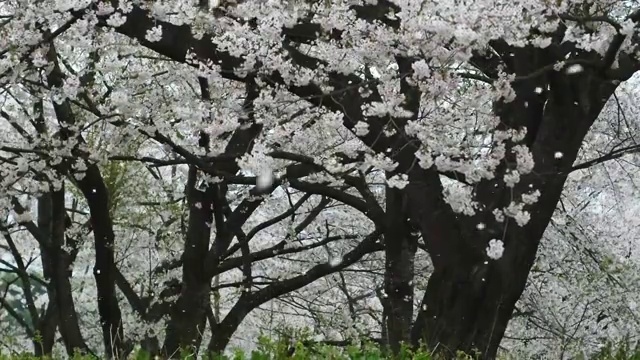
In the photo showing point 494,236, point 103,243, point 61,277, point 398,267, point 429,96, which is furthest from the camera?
point 61,277

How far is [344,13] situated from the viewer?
301 inches

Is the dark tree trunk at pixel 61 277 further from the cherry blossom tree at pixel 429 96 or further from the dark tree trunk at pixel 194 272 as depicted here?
the cherry blossom tree at pixel 429 96

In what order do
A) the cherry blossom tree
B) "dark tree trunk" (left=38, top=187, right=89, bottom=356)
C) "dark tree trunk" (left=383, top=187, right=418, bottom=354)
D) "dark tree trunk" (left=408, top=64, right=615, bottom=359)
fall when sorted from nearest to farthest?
1. the cherry blossom tree
2. "dark tree trunk" (left=408, top=64, right=615, bottom=359)
3. "dark tree trunk" (left=383, top=187, right=418, bottom=354)
4. "dark tree trunk" (left=38, top=187, right=89, bottom=356)

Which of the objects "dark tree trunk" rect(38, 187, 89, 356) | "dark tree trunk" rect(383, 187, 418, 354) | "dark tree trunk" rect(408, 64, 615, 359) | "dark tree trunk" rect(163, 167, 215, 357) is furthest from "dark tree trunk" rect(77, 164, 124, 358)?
"dark tree trunk" rect(408, 64, 615, 359)

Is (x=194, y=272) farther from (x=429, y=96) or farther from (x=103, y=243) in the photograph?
(x=429, y=96)

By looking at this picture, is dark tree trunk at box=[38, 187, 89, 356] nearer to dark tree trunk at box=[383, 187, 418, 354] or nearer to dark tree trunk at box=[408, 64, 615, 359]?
dark tree trunk at box=[383, 187, 418, 354]

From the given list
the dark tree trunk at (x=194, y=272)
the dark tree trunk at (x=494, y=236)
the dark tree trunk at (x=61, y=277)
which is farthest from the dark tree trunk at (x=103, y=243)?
the dark tree trunk at (x=494, y=236)

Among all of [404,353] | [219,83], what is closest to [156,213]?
[219,83]

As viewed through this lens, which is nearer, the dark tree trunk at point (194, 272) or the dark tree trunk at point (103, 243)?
the dark tree trunk at point (103, 243)

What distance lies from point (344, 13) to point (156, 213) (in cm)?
808

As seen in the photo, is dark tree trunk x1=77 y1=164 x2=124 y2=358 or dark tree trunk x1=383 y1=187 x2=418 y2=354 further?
dark tree trunk x1=77 y1=164 x2=124 y2=358

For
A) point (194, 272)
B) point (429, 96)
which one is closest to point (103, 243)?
point (194, 272)

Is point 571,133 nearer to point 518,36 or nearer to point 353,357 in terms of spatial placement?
point 518,36

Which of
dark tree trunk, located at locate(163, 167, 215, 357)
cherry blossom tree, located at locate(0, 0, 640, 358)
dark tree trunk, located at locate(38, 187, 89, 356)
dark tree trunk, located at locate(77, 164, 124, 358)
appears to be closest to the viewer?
cherry blossom tree, located at locate(0, 0, 640, 358)
